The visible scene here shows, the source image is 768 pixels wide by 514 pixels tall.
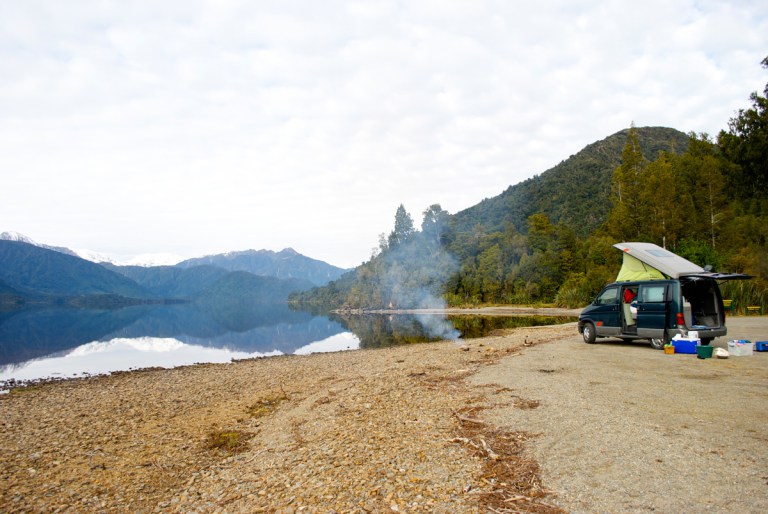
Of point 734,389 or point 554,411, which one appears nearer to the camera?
point 554,411

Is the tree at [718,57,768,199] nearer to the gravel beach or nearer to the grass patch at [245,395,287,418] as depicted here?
the gravel beach

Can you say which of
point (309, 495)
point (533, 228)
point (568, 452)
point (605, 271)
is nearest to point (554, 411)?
point (568, 452)

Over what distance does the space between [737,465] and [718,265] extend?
3568cm

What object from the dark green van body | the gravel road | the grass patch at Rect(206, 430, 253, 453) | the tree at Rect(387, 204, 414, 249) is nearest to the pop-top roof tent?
the dark green van body

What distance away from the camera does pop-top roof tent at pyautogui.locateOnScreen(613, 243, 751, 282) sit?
14078 millimetres

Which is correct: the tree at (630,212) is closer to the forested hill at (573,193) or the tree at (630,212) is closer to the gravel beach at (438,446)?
the forested hill at (573,193)

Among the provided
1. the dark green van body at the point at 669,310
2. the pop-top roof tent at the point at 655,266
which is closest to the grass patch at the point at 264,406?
the dark green van body at the point at 669,310

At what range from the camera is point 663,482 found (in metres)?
4.82

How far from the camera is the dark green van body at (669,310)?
46.5ft

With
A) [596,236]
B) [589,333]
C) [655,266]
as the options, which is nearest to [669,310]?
[655,266]

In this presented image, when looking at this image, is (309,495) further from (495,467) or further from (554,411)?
(554,411)

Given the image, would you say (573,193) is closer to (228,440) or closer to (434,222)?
(434,222)

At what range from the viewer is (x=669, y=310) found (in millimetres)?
14445

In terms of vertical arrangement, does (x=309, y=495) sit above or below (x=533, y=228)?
below
